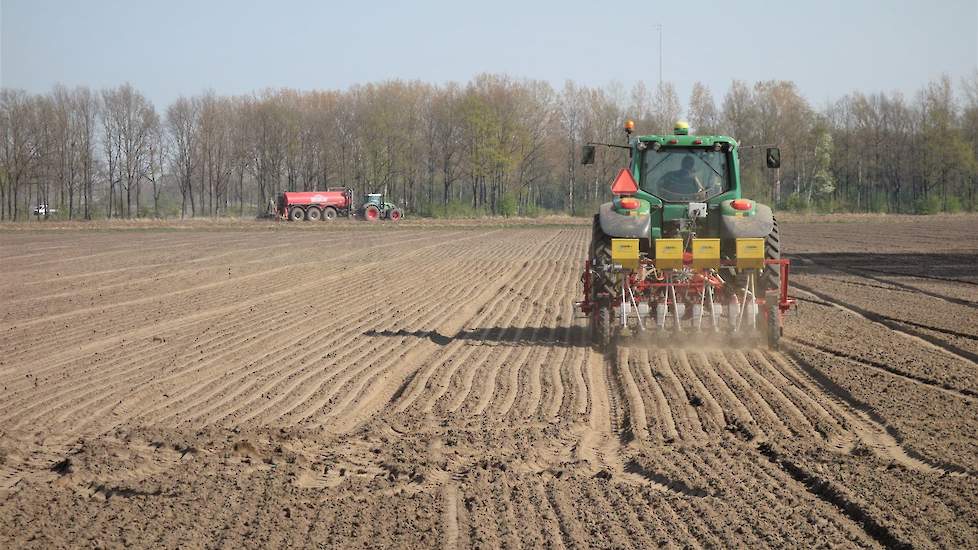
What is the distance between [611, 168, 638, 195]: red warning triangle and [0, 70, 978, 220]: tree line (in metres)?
53.2

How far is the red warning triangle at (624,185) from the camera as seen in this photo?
10.9 meters

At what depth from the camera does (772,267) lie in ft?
35.1

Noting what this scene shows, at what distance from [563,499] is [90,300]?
12.1 meters

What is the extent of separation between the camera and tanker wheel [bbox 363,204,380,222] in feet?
178

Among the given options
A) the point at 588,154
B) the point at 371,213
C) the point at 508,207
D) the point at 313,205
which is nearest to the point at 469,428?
the point at 588,154

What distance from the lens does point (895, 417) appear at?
716 cm

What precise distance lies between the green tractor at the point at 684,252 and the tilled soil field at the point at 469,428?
35 cm

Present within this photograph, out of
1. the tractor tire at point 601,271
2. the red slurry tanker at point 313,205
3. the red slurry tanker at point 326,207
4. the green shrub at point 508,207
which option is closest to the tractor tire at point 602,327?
the tractor tire at point 601,271

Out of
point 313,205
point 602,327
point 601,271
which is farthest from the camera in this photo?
point 313,205

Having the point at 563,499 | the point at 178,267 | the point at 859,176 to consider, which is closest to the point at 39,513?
the point at 563,499

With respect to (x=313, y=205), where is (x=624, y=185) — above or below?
below

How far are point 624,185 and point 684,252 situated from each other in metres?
1.03

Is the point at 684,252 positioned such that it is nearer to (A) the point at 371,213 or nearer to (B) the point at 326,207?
(A) the point at 371,213

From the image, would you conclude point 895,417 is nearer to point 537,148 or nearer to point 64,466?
point 64,466
